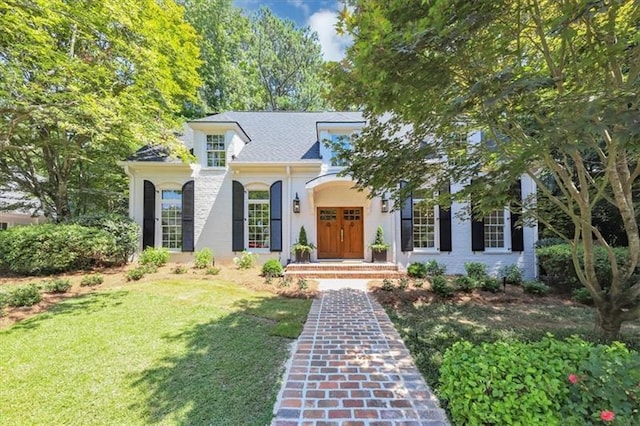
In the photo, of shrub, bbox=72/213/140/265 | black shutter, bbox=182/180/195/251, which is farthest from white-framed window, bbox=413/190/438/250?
shrub, bbox=72/213/140/265

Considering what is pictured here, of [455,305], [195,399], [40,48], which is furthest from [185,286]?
[455,305]

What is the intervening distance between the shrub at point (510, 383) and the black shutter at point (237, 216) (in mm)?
9617

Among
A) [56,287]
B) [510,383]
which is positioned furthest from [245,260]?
[510,383]

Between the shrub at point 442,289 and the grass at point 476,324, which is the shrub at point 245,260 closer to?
the grass at point 476,324

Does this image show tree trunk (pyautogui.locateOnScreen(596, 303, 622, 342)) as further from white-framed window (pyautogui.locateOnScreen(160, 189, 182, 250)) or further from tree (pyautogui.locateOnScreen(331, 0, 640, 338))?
white-framed window (pyautogui.locateOnScreen(160, 189, 182, 250))

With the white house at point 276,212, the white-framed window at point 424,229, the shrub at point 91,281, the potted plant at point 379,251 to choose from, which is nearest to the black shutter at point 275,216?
the white house at point 276,212

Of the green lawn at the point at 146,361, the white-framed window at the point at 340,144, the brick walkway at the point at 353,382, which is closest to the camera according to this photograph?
the brick walkway at the point at 353,382

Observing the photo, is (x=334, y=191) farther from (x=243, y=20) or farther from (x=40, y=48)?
(x=243, y=20)

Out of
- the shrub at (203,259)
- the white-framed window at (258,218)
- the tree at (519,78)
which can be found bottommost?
the shrub at (203,259)

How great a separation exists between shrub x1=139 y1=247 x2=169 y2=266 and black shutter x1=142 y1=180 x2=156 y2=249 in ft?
2.47

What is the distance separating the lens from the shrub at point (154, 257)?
10.3 metres

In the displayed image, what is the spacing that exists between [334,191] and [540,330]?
790 cm

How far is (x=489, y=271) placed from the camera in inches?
430

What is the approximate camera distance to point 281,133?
44.2 feet
